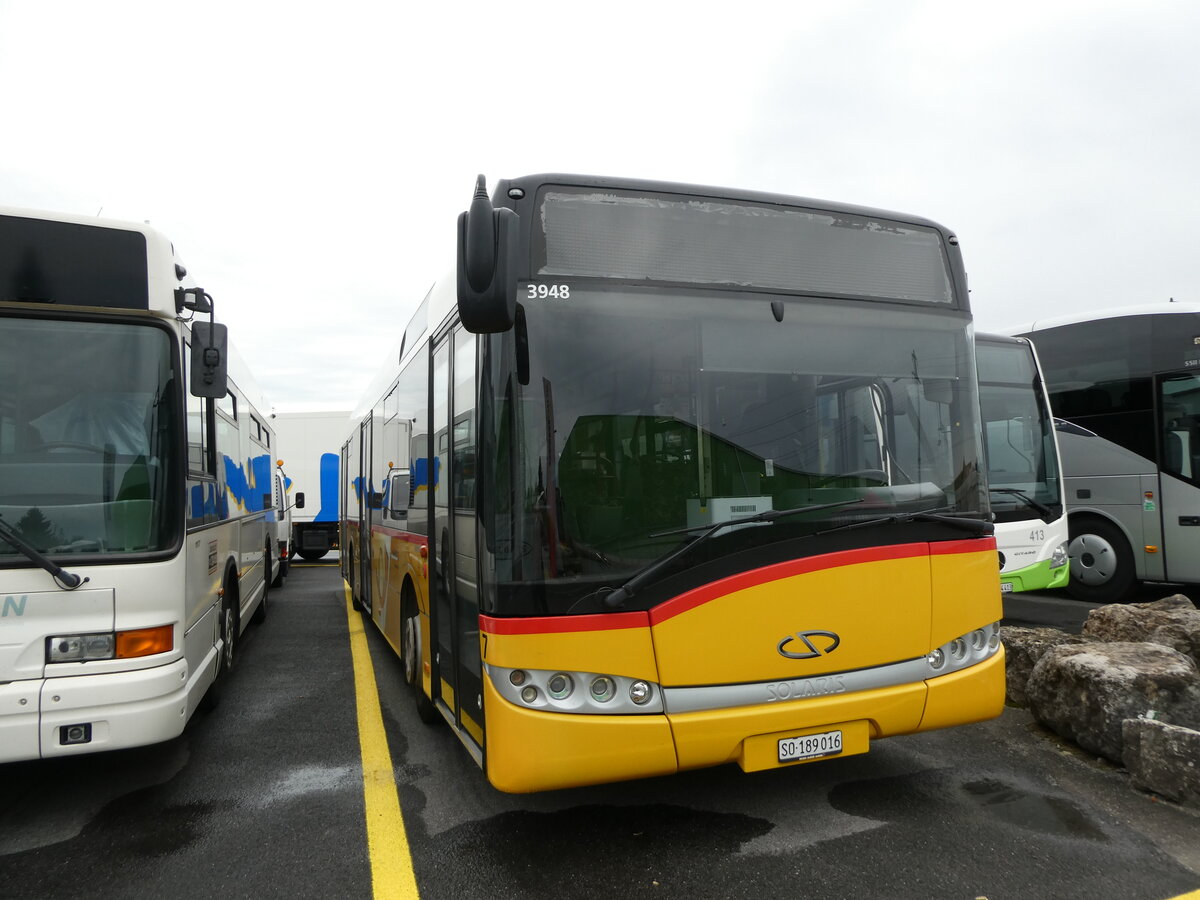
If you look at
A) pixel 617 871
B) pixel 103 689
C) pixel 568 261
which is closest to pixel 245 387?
pixel 103 689

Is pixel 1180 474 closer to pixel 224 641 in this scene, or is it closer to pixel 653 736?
pixel 653 736

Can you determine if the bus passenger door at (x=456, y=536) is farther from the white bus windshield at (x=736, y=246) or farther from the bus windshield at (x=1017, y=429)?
Result: the bus windshield at (x=1017, y=429)

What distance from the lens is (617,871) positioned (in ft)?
11.4

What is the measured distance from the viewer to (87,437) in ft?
13.4

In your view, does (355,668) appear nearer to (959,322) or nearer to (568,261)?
(568,261)

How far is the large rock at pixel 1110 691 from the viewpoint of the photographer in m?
4.49

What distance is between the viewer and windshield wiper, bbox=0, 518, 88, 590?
12.5 ft

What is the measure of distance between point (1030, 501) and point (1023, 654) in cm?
379

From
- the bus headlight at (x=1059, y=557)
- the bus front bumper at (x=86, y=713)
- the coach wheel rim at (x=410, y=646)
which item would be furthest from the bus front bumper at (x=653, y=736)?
the bus headlight at (x=1059, y=557)

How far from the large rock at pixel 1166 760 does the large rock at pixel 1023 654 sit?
1.28 m

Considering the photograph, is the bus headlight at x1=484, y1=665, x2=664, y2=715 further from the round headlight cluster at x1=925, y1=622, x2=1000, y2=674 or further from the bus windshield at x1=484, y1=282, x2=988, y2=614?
the round headlight cluster at x1=925, y1=622, x2=1000, y2=674

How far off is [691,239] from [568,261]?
25.2 inches

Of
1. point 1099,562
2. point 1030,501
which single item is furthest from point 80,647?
point 1099,562

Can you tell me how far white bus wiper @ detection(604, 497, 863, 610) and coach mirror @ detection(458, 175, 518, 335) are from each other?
115 centimetres
